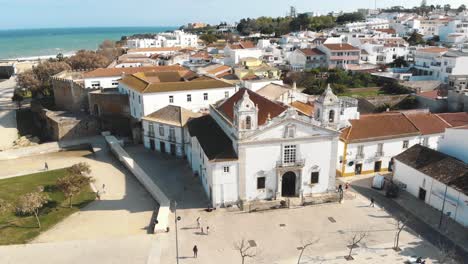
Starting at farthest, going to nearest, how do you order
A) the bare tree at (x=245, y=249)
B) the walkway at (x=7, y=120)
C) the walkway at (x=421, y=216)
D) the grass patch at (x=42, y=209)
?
the walkway at (x=7, y=120) < the grass patch at (x=42, y=209) < the walkway at (x=421, y=216) < the bare tree at (x=245, y=249)

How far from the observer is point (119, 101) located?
4650 cm

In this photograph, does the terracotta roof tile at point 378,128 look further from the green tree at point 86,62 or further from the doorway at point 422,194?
the green tree at point 86,62

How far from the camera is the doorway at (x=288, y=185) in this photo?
28047mm

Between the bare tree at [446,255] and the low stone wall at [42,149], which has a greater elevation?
the bare tree at [446,255]

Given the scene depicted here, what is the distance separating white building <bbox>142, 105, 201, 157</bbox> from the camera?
123 ft

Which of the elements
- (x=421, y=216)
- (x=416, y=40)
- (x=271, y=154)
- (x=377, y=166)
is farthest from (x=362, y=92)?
(x=416, y=40)

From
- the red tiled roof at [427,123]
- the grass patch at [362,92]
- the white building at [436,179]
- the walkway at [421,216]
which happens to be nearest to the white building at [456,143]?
the white building at [436,179]

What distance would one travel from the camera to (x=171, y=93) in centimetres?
4119

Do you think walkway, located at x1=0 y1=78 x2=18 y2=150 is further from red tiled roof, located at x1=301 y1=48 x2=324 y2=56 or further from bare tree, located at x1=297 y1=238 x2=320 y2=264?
red tiled roof, located at x1=301 y1=48 x2=324 y2=56

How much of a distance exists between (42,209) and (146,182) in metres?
7.60

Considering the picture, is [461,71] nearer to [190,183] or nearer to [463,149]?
[463,149]

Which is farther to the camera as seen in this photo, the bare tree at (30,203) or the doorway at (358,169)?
the doorway at (358,169)

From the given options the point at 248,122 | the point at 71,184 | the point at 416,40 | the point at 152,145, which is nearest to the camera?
the point at 248,122

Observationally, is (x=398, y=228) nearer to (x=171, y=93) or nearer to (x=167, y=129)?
(x=167, y=129)
